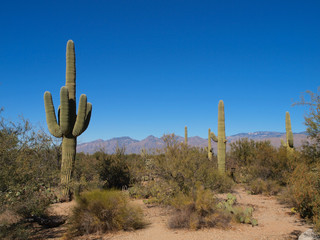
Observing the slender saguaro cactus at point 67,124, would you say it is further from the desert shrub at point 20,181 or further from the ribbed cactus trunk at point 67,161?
the desert shrub at point 20,181

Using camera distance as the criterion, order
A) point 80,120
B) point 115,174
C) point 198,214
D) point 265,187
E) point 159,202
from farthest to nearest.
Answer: point 115,174
point 265,187
point 80,120
point 159,202
point 198,214

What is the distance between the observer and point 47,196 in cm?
827

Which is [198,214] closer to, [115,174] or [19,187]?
[19,187]

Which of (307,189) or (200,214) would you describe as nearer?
(307,189)

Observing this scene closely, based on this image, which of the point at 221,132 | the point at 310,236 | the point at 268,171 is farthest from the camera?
the point at 221,132

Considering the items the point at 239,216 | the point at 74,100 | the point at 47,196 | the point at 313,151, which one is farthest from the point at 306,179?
the point at 74,100

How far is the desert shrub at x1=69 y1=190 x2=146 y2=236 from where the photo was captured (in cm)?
761

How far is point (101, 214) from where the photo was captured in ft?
25.5

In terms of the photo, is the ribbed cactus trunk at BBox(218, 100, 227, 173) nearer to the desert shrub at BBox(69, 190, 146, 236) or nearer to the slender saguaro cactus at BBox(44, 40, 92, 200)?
the slender saguaro cactus at BBox(44, 40, 92, 200)

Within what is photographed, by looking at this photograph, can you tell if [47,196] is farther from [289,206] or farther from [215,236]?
[289,206]

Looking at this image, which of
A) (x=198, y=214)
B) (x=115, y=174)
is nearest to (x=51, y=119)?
(x=115, y=174)

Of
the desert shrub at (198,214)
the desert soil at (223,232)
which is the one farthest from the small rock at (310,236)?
the desert shrub at (198,214)

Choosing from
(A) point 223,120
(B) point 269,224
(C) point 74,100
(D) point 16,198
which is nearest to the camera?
(D) point 16,198

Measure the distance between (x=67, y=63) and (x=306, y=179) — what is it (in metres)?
12.3
